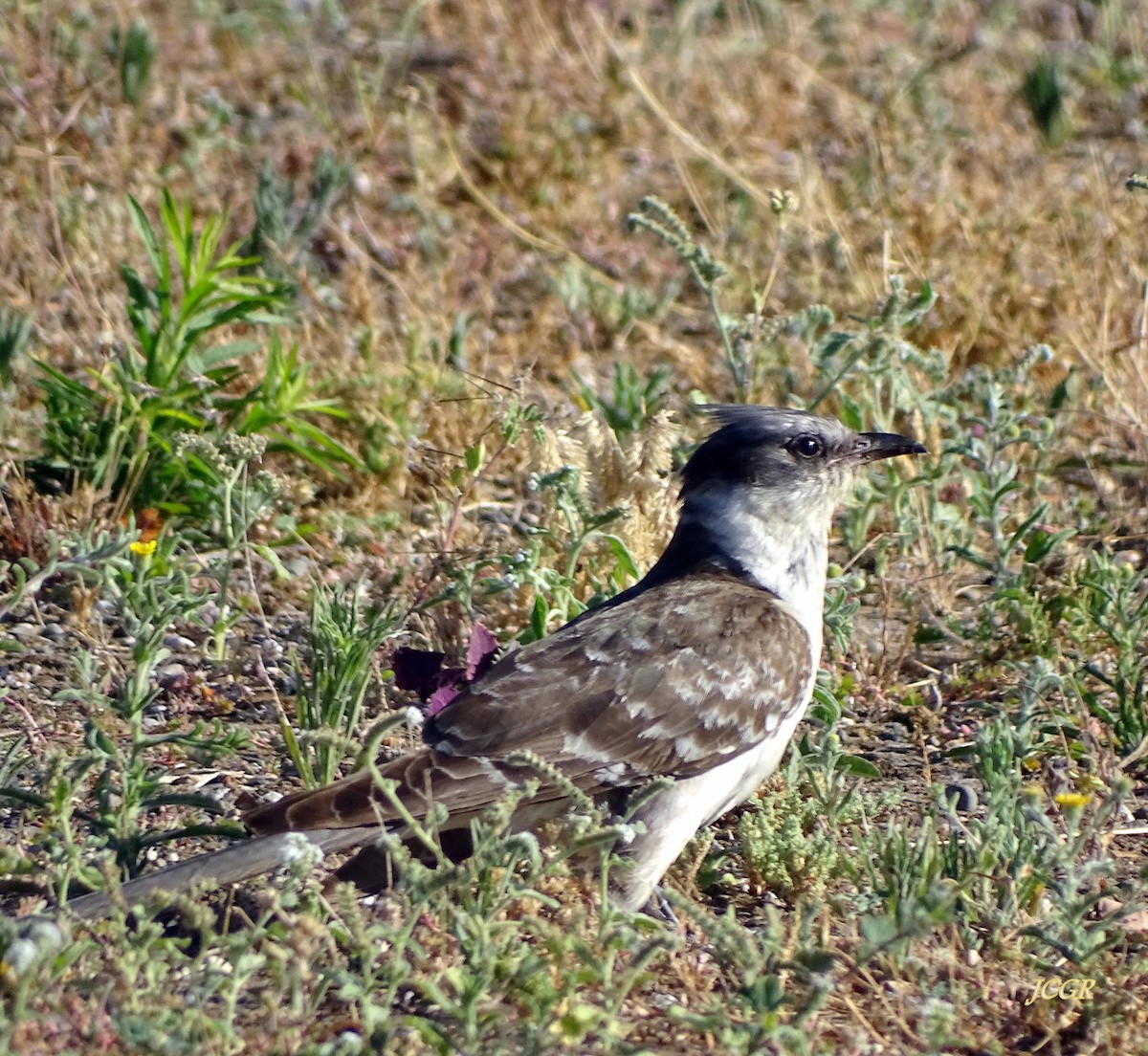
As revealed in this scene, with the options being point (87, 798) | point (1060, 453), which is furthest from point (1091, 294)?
point (87, 798)

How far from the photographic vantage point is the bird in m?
4.11

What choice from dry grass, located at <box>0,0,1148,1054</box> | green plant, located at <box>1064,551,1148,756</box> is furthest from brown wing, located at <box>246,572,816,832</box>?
green plant, located at <box>1064,551,1148,756</box>

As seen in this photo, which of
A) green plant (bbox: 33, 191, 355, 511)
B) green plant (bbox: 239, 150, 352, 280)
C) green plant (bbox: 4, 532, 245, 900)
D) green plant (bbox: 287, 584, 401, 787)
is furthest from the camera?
green plant (bbox: 239, 150, 352, 280)

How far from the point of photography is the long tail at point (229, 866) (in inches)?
151

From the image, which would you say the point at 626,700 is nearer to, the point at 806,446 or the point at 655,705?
the point at 655,705

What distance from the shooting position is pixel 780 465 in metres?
5.36

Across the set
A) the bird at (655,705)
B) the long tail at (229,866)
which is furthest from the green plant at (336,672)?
the long tail at (229,866)

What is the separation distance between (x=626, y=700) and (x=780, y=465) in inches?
43.9

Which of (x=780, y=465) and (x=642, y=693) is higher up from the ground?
(x=780, y=465)

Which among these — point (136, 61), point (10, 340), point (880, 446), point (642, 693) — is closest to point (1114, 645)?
point (880, 446)

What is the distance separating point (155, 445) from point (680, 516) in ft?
6.35

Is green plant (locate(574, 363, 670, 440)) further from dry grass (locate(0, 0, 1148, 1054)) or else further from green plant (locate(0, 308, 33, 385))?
green plant (locate(0, 308, 33, 385))

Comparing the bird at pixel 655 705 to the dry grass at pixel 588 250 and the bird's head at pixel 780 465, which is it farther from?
the dry grass at pixel 588 250

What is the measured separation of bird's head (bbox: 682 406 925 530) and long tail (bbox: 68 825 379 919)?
1.71 m
